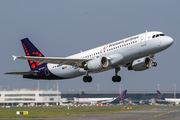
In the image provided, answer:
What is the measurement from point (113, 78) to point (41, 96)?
85.4 meters

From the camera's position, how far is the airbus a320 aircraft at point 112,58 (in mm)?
43188

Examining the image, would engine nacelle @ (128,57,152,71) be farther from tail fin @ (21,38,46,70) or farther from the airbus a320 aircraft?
tail fin @ (21,38,46,70)

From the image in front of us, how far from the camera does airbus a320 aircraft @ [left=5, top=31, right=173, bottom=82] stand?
43.2m

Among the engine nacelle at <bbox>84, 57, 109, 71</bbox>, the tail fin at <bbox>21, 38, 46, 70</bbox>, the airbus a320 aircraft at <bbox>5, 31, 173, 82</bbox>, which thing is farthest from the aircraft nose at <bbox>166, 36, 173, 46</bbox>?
the tail fin at <bbox>21, 38, 46, 70</bbox>

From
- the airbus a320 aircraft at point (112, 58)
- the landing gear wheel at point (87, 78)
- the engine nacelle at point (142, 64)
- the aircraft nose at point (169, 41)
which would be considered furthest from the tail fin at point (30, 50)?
the aircraft nose at point (169, 41)

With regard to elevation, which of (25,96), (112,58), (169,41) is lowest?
(25,96)

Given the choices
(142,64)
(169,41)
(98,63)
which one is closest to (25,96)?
(98,63)

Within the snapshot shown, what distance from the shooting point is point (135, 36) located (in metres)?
44.8

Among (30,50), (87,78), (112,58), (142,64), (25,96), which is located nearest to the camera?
(112,58)

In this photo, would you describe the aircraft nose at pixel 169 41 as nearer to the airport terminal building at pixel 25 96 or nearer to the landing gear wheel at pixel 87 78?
the landing gear wheel at pixel 87 78

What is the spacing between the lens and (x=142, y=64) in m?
48.5

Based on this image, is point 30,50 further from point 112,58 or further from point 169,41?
point 169,41

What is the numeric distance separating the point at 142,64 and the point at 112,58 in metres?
6.18

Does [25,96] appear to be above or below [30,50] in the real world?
below
